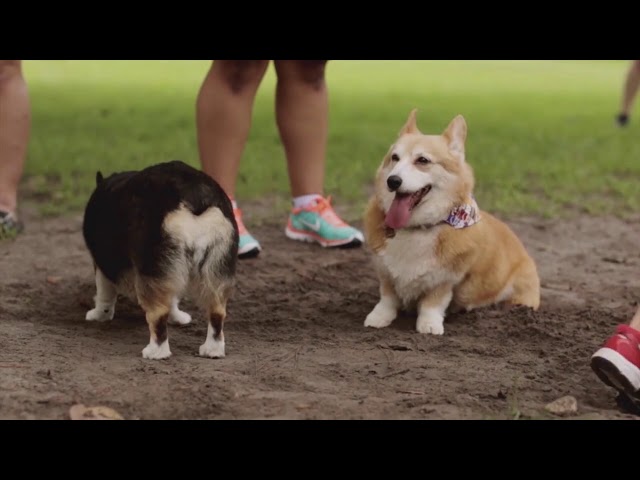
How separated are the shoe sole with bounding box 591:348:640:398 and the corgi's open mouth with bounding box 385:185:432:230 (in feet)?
4.07

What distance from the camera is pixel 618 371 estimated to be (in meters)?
3.56

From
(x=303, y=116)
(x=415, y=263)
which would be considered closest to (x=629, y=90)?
(x=303, y=116)

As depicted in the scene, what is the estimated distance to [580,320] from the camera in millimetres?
4812

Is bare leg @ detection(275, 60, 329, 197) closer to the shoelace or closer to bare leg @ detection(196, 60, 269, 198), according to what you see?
the shoelace

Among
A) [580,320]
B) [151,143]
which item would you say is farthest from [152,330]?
[151,143]

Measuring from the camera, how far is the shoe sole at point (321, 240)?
6.07 meters

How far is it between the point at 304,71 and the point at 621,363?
3084 mm

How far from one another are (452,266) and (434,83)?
13.5 metres

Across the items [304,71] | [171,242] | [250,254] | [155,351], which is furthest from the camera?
[304,71]

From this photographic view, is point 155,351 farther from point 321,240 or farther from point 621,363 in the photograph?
point 321,240

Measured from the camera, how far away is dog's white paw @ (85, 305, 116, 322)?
4695 mm

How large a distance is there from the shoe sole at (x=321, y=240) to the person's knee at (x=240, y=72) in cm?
95

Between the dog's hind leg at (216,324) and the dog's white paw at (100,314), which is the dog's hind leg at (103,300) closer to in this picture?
the dog's white paw at (100,314)

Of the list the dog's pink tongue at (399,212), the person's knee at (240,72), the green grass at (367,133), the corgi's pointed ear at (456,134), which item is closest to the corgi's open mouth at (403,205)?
the dog's pink tongue at (399,212)
